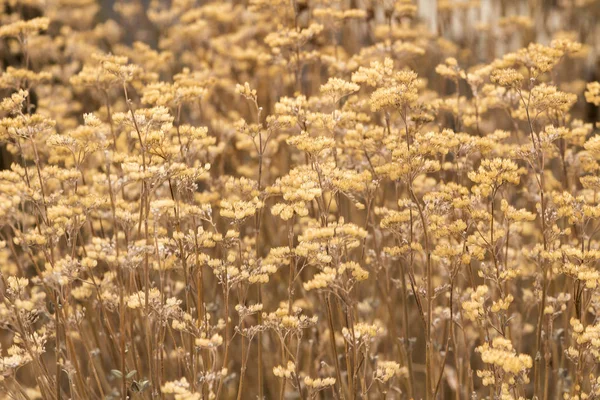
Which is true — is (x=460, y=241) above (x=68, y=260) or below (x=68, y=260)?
Result: below

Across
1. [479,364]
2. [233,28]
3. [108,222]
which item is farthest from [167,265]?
[233,28]

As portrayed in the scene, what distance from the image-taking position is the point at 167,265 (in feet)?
9.61

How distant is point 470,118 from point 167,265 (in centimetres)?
154

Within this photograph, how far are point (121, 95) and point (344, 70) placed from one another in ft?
8.99

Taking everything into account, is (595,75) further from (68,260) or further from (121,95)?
(68,260)

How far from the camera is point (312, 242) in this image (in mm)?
2627

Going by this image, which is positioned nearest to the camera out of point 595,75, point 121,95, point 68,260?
point 68,260

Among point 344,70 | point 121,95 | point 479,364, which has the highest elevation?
point 344,70

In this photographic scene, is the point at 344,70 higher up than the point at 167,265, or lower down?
higher up

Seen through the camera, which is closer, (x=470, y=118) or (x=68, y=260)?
(x=68, y=260)

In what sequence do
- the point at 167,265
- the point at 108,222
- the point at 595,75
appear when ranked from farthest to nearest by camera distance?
the point at 595,75, the point at 108,222, the point at 167,265

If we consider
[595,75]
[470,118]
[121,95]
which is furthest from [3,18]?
[595,75]

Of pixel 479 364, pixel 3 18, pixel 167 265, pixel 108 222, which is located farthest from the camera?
pixel 3 18

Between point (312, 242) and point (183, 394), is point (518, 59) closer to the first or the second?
point (312, 242)
